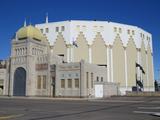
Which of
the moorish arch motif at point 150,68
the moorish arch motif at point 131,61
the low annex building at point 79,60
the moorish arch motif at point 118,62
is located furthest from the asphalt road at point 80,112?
the moorish arch motif at point 150,68

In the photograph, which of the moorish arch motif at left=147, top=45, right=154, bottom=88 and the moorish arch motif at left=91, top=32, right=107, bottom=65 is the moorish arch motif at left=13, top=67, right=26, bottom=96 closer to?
the moorish arch motif at left=91, top=32, right=107, bottom=65

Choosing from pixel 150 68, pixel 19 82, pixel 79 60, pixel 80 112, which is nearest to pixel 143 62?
pixel 150 68

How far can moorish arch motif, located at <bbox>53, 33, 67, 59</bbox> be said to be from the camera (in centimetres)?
7781

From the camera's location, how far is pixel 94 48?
77.2m

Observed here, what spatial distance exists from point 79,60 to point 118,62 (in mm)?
12914

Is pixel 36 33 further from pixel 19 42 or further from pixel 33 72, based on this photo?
pixel 33 72

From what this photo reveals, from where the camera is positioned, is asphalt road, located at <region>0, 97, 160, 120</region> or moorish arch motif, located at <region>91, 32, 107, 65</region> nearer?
asphalt road, located at <region>0, 97, 160, 120</region>

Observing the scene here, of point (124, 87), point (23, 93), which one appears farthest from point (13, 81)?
point (124, 87)

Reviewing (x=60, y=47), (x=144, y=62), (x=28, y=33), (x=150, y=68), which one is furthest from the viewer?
(x=150, y=68)

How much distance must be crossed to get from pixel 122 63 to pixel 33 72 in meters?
31.0

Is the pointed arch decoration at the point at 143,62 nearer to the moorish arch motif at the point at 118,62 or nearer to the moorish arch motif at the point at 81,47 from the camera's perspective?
the moorish arch motif at the point at 118,62

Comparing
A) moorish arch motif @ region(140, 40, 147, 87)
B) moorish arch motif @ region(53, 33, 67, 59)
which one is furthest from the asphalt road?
moorish arch motif @ region(140, 40, 147, 87)

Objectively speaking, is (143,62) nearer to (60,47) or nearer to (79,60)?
(79,60)

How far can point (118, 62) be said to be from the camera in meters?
78.7
